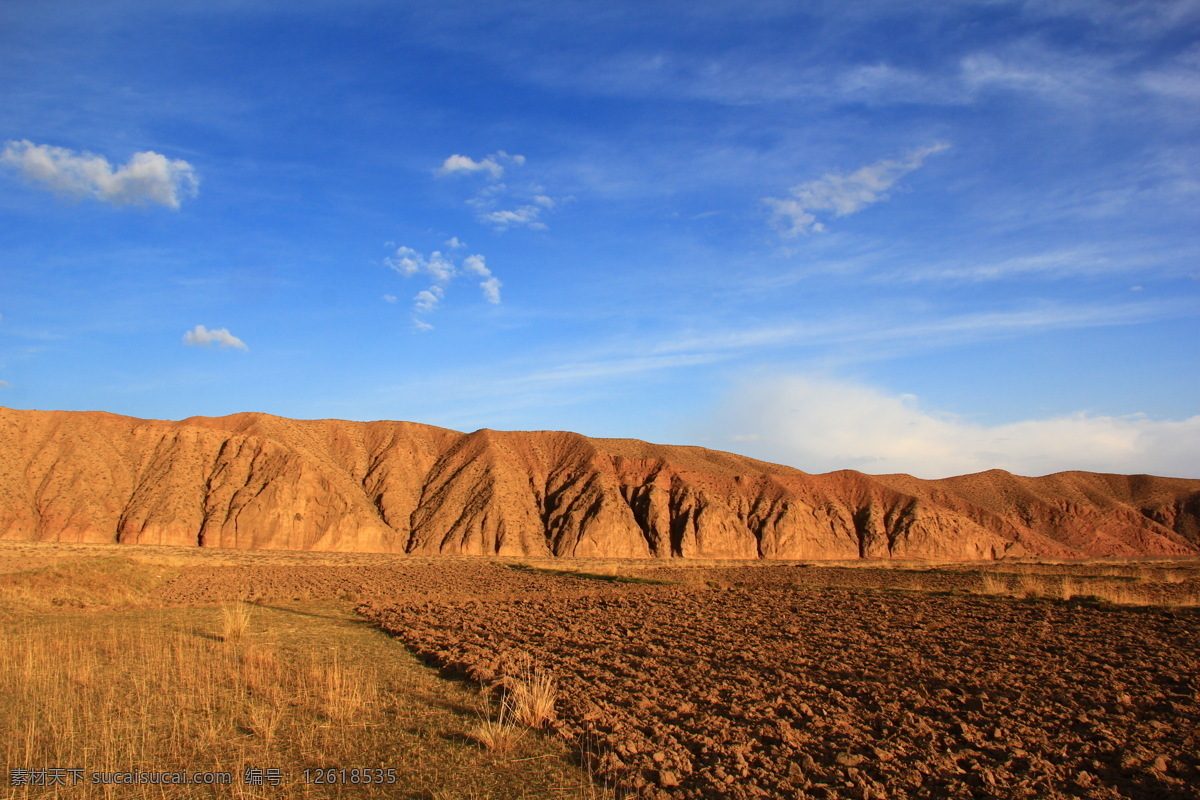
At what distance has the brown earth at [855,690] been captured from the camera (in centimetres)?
664

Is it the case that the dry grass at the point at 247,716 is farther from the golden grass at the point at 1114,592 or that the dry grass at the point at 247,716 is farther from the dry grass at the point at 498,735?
the golden grass at the point at 1114,592

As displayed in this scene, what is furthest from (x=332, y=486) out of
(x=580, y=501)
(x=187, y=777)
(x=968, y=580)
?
(x=187, y=777)

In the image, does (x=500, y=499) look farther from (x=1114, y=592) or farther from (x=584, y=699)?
(x=584, y=699)

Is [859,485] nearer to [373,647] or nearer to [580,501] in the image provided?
[580,501]

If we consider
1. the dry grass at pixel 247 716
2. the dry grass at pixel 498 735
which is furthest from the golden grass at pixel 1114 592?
the dry grass at pixel 247 716

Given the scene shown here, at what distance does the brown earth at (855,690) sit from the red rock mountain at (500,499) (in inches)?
1722

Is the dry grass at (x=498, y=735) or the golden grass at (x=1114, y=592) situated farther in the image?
the golden grass at (x=1114, y=592)

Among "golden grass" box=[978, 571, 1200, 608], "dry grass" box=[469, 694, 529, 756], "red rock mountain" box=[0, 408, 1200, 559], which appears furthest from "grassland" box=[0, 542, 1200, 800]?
"red rock mountain" box=[0, 408, 1200, 559]

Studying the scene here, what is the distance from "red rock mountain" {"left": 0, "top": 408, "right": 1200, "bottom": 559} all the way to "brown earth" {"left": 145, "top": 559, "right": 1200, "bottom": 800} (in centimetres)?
4374

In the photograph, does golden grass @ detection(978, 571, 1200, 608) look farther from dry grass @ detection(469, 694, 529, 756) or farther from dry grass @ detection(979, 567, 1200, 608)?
dry grass @ detection(469, 694, 529, 756)

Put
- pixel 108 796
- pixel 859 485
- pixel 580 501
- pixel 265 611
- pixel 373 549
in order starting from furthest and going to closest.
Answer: pixel 859 485
pixel 580 501
pixel 373 549
pixel 265 611
pixel 108 796

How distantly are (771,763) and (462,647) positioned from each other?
24.0 feet

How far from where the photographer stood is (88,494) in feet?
182

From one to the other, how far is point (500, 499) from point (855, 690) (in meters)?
60.0
